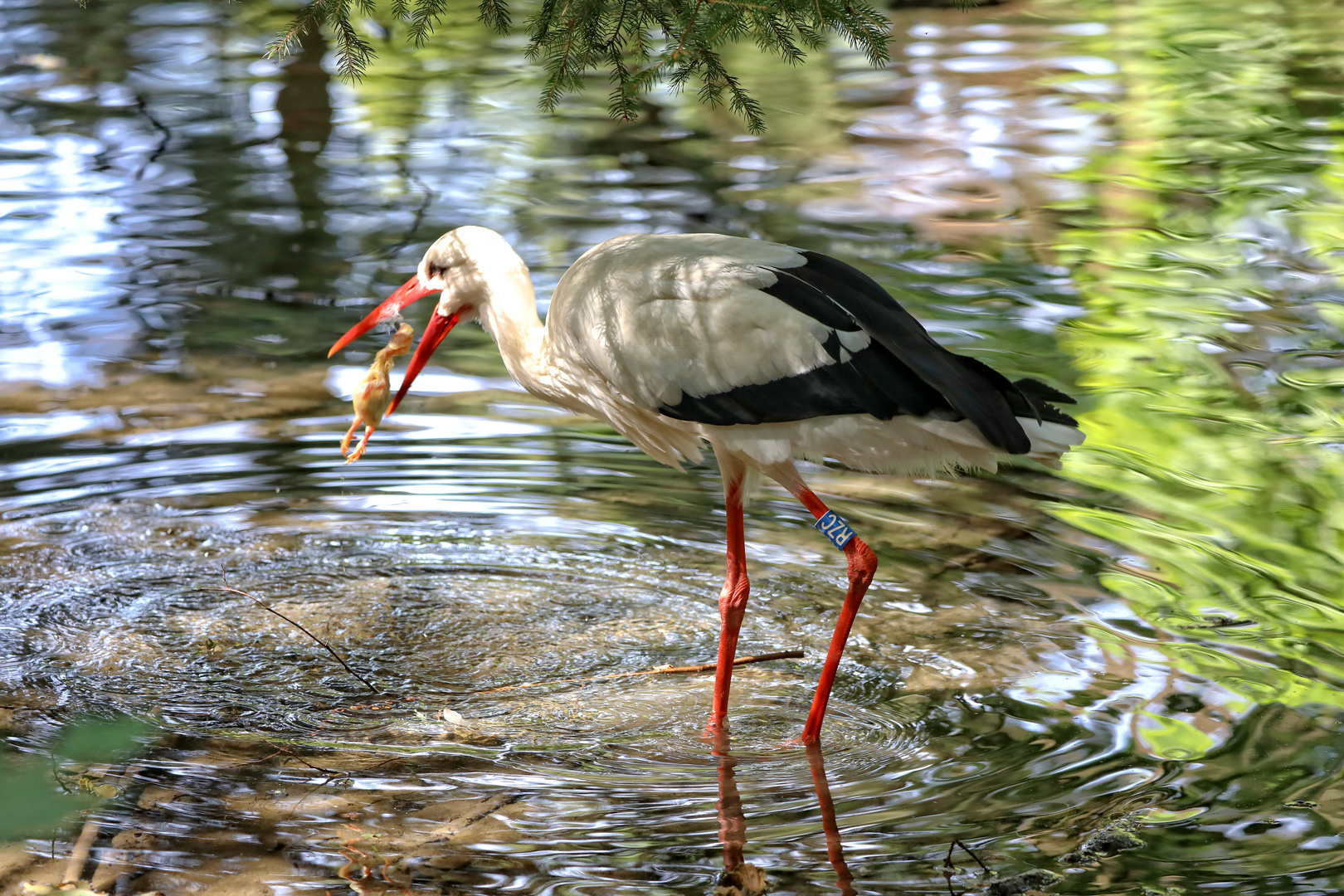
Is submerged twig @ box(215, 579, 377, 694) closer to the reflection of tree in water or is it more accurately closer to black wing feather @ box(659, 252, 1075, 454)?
black wing feather @ box(659, 252, 1075, 454)

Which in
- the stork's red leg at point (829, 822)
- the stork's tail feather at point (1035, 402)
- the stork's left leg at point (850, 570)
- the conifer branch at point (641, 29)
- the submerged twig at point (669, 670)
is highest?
the conifer branch at point (641, 29)

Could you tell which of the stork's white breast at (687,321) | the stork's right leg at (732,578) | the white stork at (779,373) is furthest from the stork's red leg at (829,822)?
the stork's white breast at (687,321)

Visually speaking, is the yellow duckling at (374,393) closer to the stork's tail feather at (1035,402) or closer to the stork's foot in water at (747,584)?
the stork's foot in water at (747,584)

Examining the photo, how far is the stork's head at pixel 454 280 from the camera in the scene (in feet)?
15.2

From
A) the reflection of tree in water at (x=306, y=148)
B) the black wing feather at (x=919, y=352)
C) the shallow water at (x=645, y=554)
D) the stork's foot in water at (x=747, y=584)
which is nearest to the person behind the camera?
the shallow water at (x=645, y=554)

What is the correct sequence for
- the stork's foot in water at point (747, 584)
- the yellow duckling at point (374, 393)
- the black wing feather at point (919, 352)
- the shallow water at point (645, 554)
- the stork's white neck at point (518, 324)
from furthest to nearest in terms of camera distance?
the yellow duckling at point (374, 393) → the stork's white neck at point (518, 324) → the stork's foot in water at point (747, 584) → the black wing feather at point (919, 352) → the shallow water at point (645, 554)

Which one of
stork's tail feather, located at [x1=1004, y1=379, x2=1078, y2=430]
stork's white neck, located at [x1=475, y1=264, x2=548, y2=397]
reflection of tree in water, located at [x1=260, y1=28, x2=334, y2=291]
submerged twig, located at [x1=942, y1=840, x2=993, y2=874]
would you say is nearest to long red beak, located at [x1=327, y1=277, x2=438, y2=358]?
stork's white neck, located at [x1=475, y1=264, x2=548, y2=397]

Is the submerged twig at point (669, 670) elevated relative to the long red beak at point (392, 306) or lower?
lower

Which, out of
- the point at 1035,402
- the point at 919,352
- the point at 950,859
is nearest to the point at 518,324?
the point at 919,352

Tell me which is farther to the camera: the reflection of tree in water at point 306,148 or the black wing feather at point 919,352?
the reflection of tree in water at point 306,148

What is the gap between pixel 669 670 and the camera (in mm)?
4574

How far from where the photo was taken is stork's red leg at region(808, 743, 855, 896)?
3.31 m

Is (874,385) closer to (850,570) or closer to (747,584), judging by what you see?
(850,570)

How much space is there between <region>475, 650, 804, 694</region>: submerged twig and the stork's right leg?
7cm
